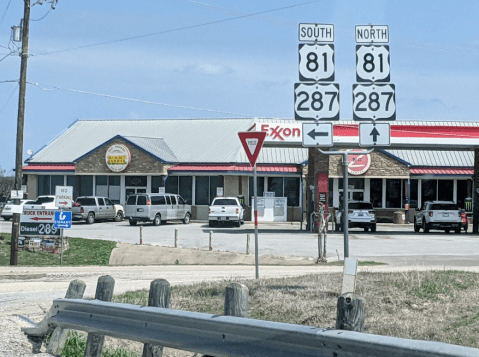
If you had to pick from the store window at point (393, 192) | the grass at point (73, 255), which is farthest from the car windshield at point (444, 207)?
the grass at point (73, 255)

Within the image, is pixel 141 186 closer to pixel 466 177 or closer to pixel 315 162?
pixel 315 162

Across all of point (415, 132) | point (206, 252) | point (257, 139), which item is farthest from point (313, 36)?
point (415, 132)

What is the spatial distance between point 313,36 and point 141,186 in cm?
4290

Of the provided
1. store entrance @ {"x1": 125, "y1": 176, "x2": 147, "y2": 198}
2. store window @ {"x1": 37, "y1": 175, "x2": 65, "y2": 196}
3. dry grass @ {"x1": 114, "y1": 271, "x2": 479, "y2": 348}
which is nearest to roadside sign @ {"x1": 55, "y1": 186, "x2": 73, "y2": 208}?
dry grass @ {"x1": 114, "y1": 271, "x2": 479, "y2": 348}

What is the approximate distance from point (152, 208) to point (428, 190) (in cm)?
1984

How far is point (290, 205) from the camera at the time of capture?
5141 centimetres

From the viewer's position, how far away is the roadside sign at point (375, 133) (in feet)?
34.9

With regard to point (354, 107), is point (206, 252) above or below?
below

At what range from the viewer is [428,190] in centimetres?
5103

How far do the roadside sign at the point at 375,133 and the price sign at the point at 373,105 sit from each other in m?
0.12

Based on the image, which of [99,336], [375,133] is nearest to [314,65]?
[375,133]

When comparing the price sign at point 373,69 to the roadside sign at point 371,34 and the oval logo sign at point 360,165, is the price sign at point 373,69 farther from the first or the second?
the oval logo sign at point 360,165

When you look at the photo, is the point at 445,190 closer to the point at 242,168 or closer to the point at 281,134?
the point at 242,168

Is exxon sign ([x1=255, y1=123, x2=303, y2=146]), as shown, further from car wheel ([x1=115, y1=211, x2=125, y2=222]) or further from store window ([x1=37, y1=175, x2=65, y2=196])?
store window ([x1=37, y1=175, x2=65, y2=196])
